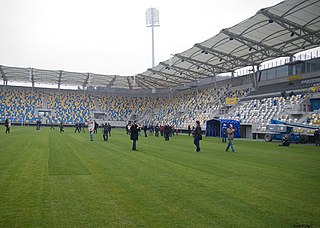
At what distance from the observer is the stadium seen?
520cm

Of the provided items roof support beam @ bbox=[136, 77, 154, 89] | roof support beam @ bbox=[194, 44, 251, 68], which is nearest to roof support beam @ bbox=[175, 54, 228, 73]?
roof support beam @ bbox=[194, 44, 251, 68]

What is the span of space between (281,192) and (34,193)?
17.6 ft

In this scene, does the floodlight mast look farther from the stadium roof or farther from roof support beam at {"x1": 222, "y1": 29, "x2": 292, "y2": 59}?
roof support beam at {"x1": 222, "y1": 29, "x2": 292, "y2": 59}

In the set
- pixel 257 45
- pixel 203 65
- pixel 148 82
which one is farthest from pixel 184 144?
pixel 148 82

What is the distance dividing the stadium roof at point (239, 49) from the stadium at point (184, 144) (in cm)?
16

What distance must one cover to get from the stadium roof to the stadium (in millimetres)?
159

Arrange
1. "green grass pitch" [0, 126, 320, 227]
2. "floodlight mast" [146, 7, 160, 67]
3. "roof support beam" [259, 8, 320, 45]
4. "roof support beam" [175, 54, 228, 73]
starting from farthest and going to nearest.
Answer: "floodlight mast" [146, 7, 160, 67]
"roof support beam" [175, 54, 228, 73]
"roof support beam" [259, 8, 320, 45]
"green grass pitch" [0, 126, 320, 227]

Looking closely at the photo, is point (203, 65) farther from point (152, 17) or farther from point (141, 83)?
point (152, 17)

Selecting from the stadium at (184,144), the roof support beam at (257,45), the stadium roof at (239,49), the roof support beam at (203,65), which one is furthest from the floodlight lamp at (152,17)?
the roof support beam at (257,45)

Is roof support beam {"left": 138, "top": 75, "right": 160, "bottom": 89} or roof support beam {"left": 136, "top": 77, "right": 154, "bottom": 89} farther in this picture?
roof support beam {"left": 136, "top": 77, "right": 154, "bottom": 89}

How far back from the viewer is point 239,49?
34.8 meters

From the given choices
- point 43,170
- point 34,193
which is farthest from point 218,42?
point 34,193

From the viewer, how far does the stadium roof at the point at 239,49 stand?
81.9 feet

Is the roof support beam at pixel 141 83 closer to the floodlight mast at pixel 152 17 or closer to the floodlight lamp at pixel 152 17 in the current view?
the floodlight mast at pixel 152 17
